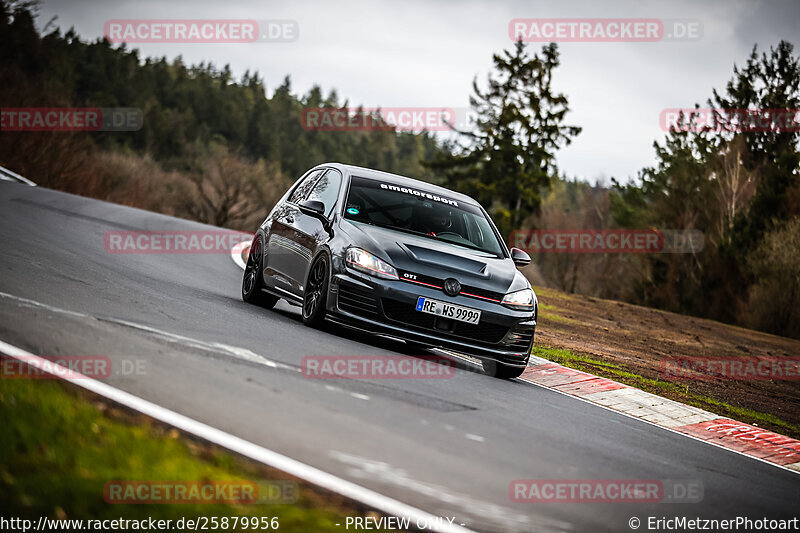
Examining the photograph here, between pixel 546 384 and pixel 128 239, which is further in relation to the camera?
pixel 128 239

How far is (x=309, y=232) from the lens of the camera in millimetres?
10383

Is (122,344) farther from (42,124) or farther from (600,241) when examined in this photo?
(600,241)

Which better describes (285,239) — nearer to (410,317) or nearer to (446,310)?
(410,317)

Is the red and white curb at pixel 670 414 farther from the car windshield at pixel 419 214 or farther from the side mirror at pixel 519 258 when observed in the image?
the car windshield at pixel 419 214

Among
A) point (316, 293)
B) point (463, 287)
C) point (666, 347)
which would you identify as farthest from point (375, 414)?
point (666, 347)

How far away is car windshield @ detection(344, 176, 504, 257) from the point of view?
33.7ft

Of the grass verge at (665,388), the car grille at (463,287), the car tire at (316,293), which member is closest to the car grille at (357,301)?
the car tire at (316,293)

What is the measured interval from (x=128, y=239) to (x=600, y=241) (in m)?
62.6

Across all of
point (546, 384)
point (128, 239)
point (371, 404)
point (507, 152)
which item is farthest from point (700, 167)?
point (371, 404)

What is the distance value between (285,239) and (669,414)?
4.73m

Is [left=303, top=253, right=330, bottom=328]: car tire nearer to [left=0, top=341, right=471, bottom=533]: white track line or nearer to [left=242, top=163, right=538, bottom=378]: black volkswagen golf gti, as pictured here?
[left=242, top=163, right=538, bottom=378]: black volkswagen golf gti

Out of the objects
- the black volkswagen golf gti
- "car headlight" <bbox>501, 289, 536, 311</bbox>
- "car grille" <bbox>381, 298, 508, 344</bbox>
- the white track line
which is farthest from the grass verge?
the white track line

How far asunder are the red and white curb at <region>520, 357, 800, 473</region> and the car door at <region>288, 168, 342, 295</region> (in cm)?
272

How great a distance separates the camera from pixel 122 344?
6887mm
